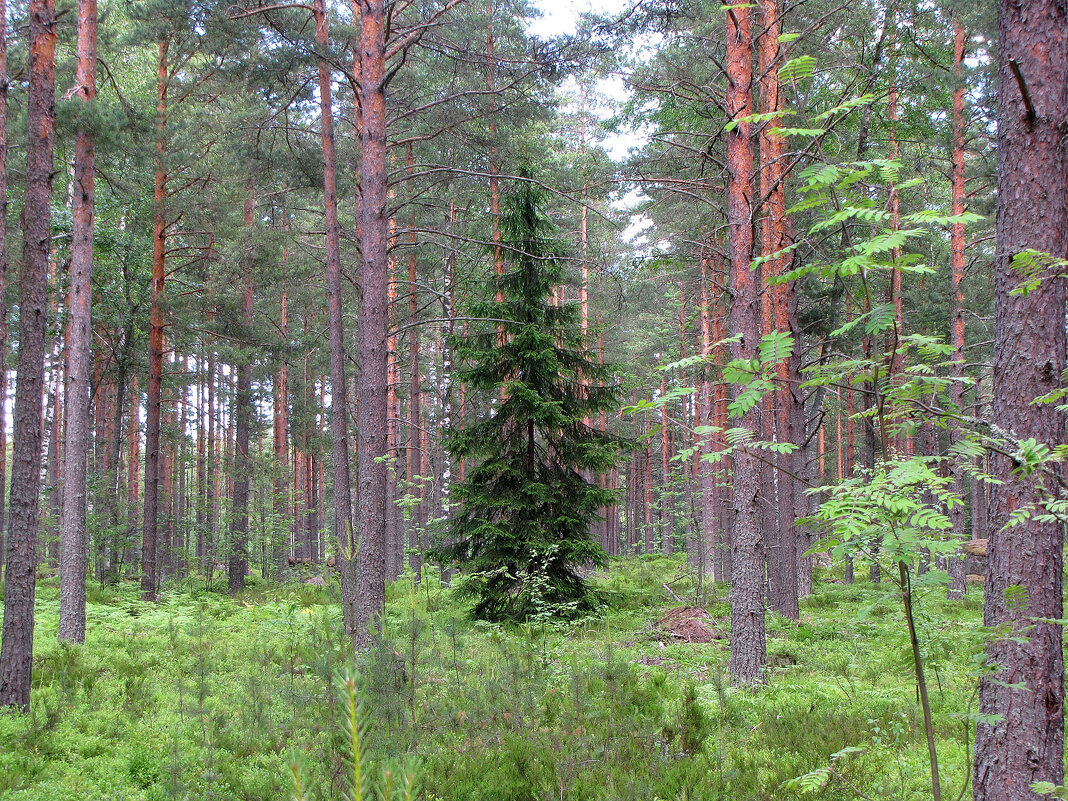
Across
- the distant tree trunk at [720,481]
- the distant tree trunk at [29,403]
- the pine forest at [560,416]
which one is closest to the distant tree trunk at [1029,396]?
the pine forest at [560,416]

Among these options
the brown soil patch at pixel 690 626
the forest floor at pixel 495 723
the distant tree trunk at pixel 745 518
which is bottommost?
the brown soil patch at pixel 690 626

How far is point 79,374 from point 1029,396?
11.6 metres

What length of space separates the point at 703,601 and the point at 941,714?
23.3 ft

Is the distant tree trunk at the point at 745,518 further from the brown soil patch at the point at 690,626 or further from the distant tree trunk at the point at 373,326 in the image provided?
the distant tree trunk at the point at 373,326

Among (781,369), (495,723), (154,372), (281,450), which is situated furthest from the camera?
(281,450)

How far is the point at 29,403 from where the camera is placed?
6.77 m

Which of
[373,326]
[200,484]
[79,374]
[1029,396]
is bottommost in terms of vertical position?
[200,484]

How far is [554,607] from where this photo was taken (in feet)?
29.8

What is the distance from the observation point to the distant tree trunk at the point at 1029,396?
323cm

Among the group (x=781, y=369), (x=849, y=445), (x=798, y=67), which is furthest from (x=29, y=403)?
(x=849, y=445)

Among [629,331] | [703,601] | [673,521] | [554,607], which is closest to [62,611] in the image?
[554,607]

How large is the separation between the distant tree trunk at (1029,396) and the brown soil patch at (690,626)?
7.06 metres

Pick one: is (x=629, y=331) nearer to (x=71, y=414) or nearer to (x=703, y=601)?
(x=703, y=601)

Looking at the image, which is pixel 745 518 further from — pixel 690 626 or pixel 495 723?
pixel 690 626
